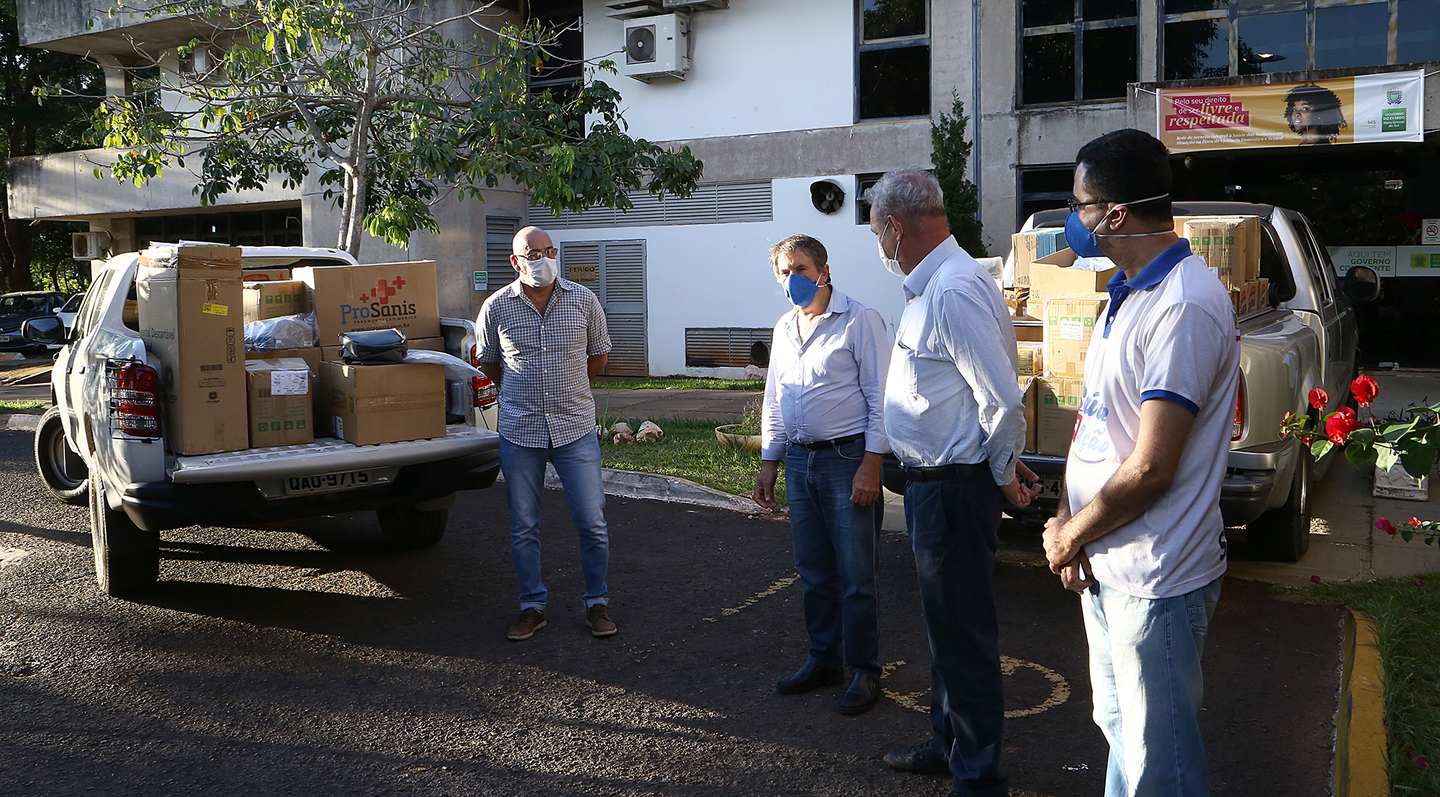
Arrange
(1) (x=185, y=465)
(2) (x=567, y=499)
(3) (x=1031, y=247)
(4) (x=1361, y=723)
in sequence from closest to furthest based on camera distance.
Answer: (4) (x=1361, y=723)
(1) (x=185, y=465)
(2) (x=567, y=499)
(3) (x=1031, y=247)

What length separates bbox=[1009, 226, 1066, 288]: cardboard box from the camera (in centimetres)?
650

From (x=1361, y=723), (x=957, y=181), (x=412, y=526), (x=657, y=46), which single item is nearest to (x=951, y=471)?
(x=1361, y=723)

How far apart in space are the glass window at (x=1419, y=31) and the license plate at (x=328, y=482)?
13.0m

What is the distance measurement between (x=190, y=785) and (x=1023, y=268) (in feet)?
16.9

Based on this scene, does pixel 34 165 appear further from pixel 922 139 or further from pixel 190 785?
pixel 190 785

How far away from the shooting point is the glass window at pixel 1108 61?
47.8ft

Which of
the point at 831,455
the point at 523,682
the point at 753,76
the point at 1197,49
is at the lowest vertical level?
the point at 523,682

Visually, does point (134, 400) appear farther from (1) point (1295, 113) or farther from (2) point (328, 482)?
(1) point (1295, 113)

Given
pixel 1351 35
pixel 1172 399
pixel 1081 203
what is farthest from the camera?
pixel 1351 35

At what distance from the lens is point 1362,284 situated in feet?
27.2

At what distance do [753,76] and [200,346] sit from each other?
497 inches

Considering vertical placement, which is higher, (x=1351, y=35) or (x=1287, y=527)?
(x=1351, y=35)

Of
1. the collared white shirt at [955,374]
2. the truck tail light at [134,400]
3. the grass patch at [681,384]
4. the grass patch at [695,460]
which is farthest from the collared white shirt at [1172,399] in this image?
the grass patch at [681,384]

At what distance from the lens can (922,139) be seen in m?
15.7
